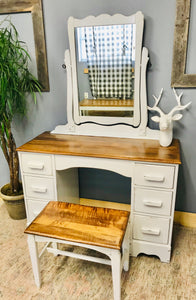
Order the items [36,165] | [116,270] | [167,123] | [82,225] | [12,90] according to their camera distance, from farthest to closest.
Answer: [12,90] < [36,165] < [167,123] < [82,225] < [116,270]

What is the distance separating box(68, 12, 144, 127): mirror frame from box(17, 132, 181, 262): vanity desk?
0.16 metres

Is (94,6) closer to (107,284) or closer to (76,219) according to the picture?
(76,219)

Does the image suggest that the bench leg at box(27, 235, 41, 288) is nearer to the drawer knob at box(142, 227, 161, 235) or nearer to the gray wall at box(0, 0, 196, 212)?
the drawer knob at box(142, 227, 161, 235)

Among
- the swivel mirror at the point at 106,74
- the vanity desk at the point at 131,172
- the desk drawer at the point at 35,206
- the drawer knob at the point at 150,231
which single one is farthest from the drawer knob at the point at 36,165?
the drawer knob at the point at 150,231

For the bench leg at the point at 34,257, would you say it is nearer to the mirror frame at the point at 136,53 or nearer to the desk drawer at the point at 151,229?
the desk drawer at the point at 151,229

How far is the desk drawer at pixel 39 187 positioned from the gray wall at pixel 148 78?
0.50 metres

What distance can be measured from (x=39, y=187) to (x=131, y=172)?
2.41ft

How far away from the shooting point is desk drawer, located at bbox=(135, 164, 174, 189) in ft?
5.14

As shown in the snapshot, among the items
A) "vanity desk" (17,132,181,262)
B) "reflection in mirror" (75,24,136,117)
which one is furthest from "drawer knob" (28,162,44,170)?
"reflection in mirror" (75,24,136,117)

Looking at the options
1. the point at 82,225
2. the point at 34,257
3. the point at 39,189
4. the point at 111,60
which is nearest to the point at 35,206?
the point at 39,189

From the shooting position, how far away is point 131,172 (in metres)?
1.64

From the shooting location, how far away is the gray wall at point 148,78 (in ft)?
5.75

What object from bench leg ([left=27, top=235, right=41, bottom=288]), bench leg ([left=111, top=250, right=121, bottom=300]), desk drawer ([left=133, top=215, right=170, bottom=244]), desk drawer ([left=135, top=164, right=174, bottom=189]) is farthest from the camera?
desk drawer ([left=133, top=215, right=170, bottom=244])

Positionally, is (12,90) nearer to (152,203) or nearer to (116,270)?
(152,203)
